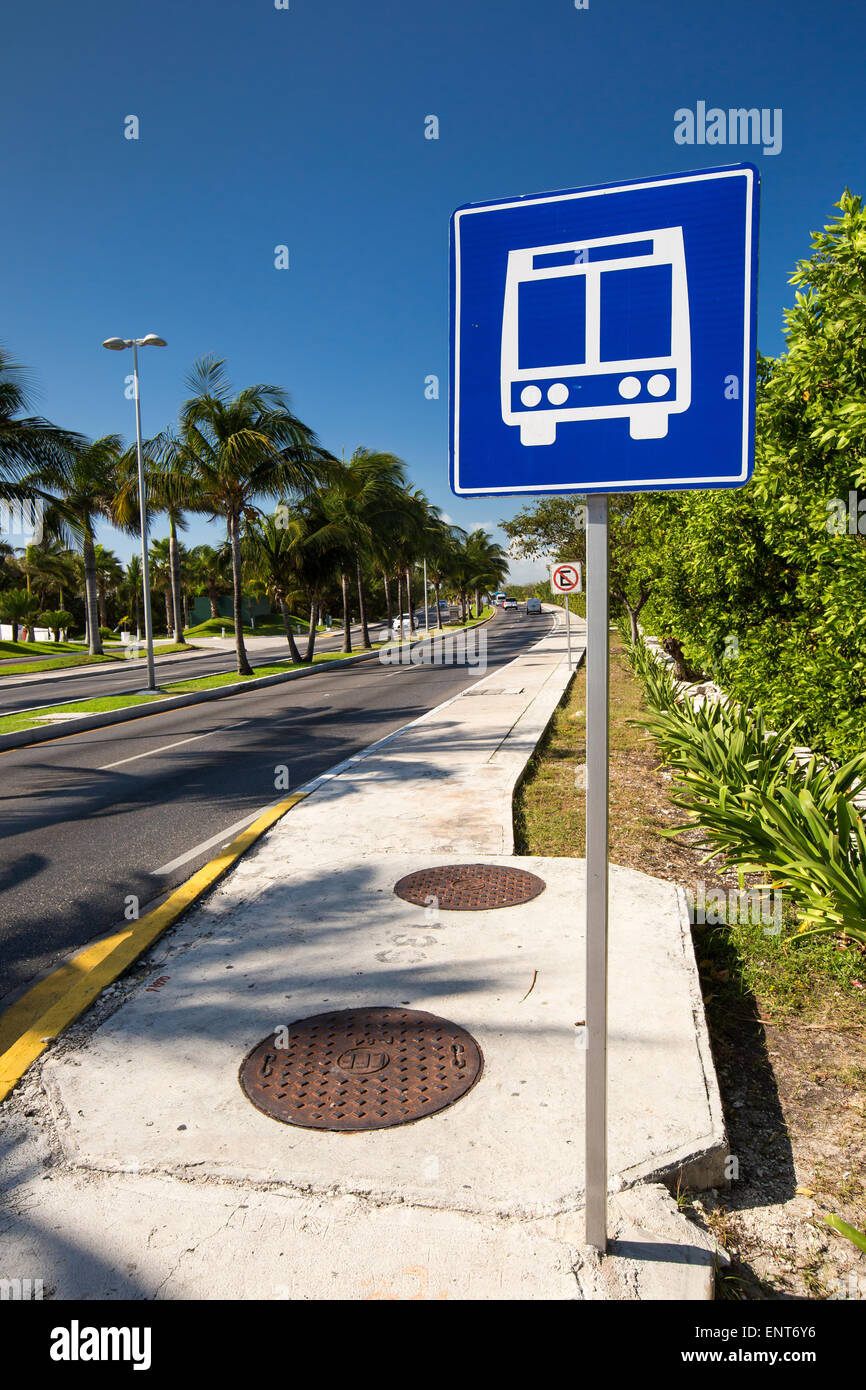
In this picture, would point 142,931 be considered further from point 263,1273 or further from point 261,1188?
point 263,1273

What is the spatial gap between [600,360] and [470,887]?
3.54 meters

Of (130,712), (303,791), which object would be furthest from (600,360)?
(130,712)

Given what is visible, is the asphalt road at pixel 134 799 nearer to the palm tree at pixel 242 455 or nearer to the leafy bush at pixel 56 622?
the palm tree at pixel 242 455

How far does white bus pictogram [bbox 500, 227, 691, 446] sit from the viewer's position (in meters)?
2.10

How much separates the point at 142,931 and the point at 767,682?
4.70 meters

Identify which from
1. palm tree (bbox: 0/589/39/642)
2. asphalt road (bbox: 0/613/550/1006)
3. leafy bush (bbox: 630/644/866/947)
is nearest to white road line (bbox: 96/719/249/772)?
asphalt road (bbox: 0/613/550/1006)

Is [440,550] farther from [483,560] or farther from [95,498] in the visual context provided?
[483,560]

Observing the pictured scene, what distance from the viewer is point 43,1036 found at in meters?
3.46

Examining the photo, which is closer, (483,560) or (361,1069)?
(361,1069)

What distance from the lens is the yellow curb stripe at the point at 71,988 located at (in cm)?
335

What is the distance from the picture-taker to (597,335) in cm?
216

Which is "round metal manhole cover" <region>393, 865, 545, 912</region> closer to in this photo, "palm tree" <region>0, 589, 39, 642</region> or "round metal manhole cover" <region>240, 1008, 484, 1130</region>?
"round metal manhole cover" <region>240, 1008, 484, 1130</region>

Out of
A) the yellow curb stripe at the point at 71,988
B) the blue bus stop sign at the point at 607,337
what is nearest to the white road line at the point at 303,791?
the yellow curb stripe at the point at 71,988

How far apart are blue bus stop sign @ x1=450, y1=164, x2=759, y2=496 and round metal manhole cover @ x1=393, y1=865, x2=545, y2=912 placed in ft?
9.98
